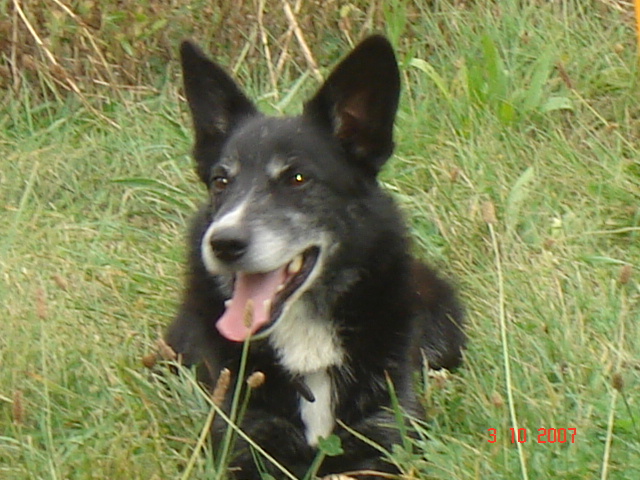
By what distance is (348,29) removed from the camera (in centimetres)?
537

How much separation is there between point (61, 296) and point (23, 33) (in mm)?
1930

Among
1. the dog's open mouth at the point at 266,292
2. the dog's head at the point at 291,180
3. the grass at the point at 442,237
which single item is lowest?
the grass at the point at 442,237

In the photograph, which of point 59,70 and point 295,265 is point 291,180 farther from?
point 59,70

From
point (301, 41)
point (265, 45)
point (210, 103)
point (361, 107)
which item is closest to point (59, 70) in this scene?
point (265, 45)

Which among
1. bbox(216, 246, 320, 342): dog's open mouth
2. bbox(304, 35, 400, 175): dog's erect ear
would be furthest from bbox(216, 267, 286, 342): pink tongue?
bbox(304, 35, 400, 175): dog's erect ear

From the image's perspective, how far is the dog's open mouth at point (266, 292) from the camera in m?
3.04

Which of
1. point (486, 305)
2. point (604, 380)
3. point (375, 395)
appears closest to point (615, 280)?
point (486, 305)

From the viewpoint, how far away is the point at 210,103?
3551mm

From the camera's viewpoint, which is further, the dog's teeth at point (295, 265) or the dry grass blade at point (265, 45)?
the dry grass blade at point (265, 45)

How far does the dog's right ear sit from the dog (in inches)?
3.3

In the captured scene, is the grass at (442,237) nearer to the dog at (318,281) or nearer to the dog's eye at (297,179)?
the dog at (318,281)

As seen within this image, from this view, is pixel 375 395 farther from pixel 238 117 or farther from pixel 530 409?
pixel 238 117

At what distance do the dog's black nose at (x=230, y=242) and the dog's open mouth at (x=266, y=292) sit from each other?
0.44ft
